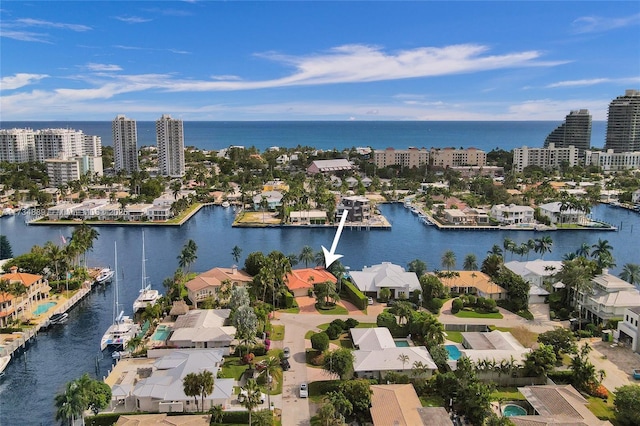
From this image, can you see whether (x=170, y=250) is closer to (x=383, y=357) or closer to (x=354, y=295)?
(x=354, y=295)

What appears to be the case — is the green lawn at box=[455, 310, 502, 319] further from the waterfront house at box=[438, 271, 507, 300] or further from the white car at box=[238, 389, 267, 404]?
the white car at box=[238, 389, 267, 404]

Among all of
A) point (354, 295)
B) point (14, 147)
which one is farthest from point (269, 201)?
point (14, 147)

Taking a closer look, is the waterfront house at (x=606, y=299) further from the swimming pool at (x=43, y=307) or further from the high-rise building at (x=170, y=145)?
the high-rise building at (x=170, y=145)

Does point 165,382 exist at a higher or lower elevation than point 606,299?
lower

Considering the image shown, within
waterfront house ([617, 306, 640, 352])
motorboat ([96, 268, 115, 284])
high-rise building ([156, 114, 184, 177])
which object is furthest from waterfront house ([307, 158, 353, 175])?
waterfront house ([617, 306, 640, 352])

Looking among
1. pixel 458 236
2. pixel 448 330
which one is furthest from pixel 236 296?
pixel 458 236
